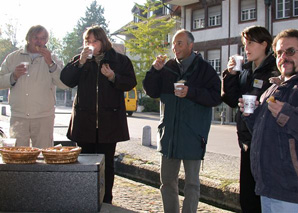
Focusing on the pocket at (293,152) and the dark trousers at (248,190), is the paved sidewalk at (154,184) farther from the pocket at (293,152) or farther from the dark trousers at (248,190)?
the pocket at (293,152)

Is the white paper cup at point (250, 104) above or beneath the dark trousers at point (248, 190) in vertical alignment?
above

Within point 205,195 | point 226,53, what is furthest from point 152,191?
point 226,53

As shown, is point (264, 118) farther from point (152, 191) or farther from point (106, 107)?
point (152, 191)

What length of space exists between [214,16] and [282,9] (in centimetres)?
535

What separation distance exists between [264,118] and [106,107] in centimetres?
202

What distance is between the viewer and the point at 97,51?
428 cm

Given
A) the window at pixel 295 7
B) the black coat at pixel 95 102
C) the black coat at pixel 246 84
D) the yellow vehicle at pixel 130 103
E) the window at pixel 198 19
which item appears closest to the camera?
the black coat at pixel 246 84

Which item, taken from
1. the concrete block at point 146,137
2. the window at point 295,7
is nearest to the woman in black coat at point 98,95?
the concrete block at point 146,137

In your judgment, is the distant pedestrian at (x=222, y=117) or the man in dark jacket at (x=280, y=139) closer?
the man in dark jacket at (x=280, y=139)

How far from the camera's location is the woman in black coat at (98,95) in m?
4.21

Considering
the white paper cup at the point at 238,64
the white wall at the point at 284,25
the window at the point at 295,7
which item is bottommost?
the white paper cup at the point at 238,64

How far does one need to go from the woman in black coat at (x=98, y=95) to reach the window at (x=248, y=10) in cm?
2123

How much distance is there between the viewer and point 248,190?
3393 mm

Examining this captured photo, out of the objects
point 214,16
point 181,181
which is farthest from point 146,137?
point 214,16
